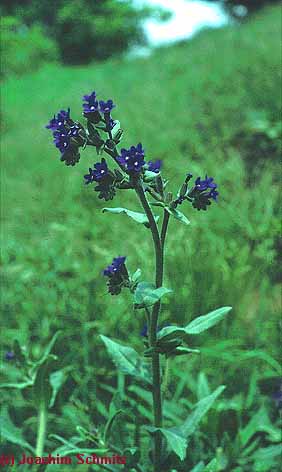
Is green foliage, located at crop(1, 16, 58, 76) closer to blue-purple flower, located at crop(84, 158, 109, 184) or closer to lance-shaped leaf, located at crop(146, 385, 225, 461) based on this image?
blue-purple flower, located at crop(84, 158, 109, 184)

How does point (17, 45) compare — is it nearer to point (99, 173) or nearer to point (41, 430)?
point (41, 430)

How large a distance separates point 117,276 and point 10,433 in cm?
75

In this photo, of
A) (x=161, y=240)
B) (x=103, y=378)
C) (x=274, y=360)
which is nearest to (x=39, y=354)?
(x=103, y=378)

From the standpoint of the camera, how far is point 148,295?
4.60 feet

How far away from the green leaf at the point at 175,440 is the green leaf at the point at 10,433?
1.74 ft

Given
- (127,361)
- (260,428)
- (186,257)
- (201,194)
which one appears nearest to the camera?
(201,194)

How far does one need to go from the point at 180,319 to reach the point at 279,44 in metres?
3.16

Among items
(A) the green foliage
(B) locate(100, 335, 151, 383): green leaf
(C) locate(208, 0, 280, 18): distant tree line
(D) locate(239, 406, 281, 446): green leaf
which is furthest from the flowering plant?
(C) locate(208, 0, 280, 18): distant tree line

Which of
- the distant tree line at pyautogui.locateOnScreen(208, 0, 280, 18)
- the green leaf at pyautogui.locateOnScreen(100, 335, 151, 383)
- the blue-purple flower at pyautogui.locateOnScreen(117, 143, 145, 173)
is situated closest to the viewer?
the blue-purple flower at pyautogui.locateOnScreen(117, 143, 145, 173)

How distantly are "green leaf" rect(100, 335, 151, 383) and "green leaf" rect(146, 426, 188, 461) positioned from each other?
141mm

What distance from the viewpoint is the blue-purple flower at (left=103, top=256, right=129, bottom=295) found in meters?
1.51

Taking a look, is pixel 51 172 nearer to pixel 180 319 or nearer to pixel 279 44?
pixel 279 44

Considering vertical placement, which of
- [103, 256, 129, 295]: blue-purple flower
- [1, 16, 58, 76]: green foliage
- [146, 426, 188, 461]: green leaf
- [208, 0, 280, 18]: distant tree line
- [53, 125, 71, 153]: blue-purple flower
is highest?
[208, 0, 280, 18]: distant tree line

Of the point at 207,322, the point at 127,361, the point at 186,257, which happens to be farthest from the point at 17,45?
the point at 207,322
